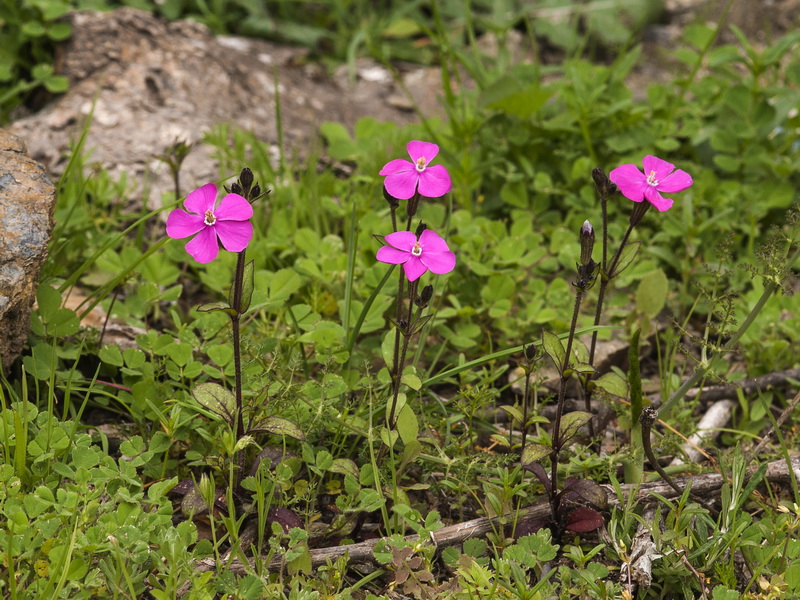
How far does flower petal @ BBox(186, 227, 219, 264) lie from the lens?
174cm

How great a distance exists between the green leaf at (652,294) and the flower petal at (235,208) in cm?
171

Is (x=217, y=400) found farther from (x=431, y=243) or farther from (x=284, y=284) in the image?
(x=284, y=284)

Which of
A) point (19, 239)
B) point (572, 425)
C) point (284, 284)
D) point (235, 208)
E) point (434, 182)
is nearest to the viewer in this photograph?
point (235, 208)

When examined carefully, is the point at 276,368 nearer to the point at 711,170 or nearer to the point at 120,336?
the point at 120,336

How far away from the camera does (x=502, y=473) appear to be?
6.91 ft

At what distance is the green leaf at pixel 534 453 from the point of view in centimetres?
201

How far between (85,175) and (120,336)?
107 cm

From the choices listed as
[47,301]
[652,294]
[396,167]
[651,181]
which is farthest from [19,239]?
[652,294]

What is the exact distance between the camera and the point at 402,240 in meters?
1.87

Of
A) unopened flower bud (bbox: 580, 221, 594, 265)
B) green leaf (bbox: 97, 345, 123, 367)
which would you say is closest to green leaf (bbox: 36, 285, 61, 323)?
green leaf (bbox: 97, 345, 123, 367)

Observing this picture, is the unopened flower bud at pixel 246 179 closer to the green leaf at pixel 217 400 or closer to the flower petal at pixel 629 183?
the green leaf at pixel 217 400

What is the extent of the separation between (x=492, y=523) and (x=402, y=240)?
82cm

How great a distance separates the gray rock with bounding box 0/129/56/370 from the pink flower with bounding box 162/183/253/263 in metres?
0.69

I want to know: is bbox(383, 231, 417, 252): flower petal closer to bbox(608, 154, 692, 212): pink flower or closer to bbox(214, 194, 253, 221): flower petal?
bbox(214, 194, 253, 221): flower petal
